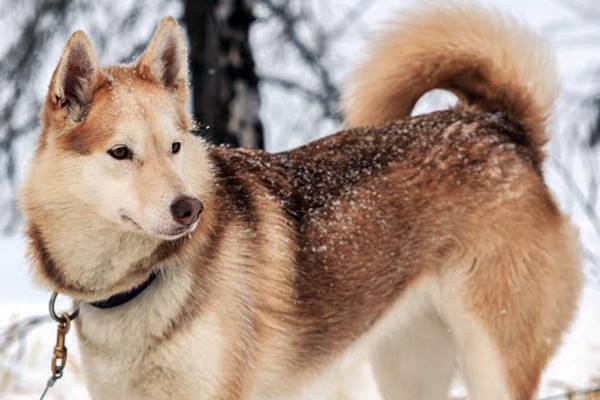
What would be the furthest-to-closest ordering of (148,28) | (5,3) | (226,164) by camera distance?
(148,28)
(5,3)
(226,164)

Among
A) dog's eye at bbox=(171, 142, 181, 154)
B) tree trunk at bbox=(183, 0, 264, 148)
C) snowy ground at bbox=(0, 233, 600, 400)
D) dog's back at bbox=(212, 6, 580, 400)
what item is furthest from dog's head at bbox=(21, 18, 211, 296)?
tree trunk at bbox=(183, 0, 264, 148)

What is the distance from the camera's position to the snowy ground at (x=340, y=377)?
16.6 feet

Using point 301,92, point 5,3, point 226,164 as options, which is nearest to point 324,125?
point 301,92

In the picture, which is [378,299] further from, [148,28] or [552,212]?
[148,28]

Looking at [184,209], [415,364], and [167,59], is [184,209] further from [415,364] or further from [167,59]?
[415,364]

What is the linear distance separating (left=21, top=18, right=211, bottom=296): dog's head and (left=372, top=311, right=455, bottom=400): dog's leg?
1.33 metres

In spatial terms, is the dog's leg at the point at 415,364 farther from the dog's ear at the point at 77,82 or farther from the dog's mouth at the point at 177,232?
Answer: the dog's ear at the point at 77,82

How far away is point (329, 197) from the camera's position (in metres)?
3.51

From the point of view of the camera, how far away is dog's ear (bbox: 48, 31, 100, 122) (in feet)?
9.68

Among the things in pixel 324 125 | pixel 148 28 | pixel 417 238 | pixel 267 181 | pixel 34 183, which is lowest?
pixel 324 125

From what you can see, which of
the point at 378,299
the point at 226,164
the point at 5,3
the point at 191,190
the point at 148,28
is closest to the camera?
the point at 191,190

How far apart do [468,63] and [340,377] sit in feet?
6.34

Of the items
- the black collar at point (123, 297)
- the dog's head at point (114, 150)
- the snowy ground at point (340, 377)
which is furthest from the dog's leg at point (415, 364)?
the dog's head at point (114, 150)

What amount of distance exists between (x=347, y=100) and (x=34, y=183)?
163 centimetres
